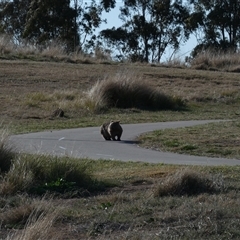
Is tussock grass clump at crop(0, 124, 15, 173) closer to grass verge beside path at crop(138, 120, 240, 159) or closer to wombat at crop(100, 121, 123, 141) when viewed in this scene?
grass verge beside path at crop(138, 120, 240, 159)

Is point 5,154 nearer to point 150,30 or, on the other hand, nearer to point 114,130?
point 114,130

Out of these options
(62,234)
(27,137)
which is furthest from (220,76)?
(62,234)

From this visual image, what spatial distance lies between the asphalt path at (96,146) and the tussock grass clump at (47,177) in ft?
3.83

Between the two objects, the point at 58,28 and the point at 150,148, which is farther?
the point at 58,28

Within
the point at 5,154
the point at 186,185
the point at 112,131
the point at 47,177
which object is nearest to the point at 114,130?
the point at 112,131

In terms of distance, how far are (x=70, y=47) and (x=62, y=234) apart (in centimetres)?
4831

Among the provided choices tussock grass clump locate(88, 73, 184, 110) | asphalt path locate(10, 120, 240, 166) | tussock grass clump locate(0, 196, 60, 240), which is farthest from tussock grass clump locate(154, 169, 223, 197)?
tussock grass clump locate(88, 73, 184, 110)

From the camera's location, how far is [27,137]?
69.1ft

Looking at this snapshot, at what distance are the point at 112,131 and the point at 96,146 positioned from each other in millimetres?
1011

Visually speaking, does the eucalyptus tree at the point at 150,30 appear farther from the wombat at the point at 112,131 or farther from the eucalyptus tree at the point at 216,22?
the wombat at the point at 112,131

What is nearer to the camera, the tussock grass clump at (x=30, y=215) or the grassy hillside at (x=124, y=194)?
the tussock grass clump at (x=30, y=215)

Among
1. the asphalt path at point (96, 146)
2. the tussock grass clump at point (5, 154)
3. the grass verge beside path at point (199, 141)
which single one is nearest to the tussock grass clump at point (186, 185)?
the tussock grass clump at point (5, 154)

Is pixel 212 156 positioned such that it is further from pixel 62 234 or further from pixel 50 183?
pixel 62 234

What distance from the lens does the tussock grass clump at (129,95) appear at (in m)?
31.2
